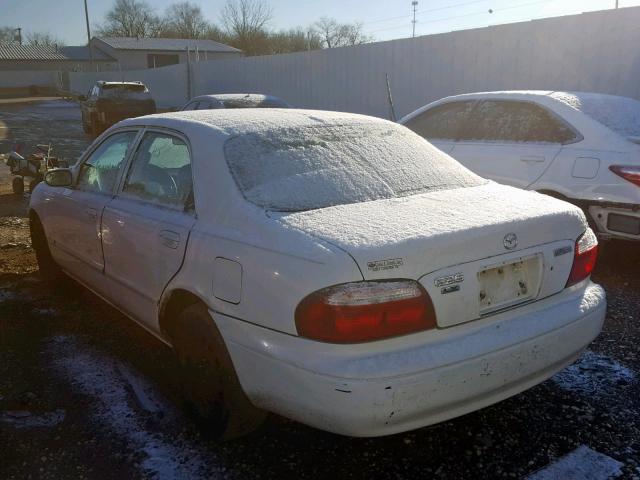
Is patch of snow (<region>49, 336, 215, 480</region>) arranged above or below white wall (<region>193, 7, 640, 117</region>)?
below

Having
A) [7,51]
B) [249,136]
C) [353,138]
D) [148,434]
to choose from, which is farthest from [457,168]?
[7,51]

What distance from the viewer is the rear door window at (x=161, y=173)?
2860 millimetres

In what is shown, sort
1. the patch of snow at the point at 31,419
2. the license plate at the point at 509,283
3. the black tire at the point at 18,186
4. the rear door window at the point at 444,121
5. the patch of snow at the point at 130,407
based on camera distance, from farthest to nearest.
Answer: the black tire at the point at 18,186, the rear door window at the point at 444,121, the patch of snow at the point at 31,419, the patch of snow at the point at 130,407, the license plate at the point at 509,283

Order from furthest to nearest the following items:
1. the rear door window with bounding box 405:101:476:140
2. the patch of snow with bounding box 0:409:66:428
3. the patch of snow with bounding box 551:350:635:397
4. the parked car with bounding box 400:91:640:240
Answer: the rear door window with bounding box 405:101:476:140, the parked car with bounding box 400:91:640:240, the patch of snow with bounding box 551:350:635:397, the patch of snow with bounding box 0:409:66:428

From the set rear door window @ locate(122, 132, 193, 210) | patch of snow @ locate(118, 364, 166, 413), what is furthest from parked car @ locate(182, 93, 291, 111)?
patch of snow @ locate(118, 364, 166, 413)

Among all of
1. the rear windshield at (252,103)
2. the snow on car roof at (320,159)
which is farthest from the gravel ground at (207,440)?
the rear windshield at (252,103)

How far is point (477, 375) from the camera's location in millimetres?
2135

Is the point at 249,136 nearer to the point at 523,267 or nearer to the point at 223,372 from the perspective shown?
the point at 223,372

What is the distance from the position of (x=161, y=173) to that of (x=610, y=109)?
13.9ft

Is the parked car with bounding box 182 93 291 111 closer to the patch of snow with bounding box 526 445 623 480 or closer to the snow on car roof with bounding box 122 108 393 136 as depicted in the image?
the snow on car roof with bounding box 122 108 393 136

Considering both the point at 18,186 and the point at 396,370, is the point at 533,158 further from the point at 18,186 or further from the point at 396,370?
the point at 18,186

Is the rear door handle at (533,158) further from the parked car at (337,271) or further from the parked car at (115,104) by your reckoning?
the parked car at (115,104)

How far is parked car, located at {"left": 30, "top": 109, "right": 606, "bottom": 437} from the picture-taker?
2025 mm

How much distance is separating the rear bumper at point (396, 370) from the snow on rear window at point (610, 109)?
10.7ft
